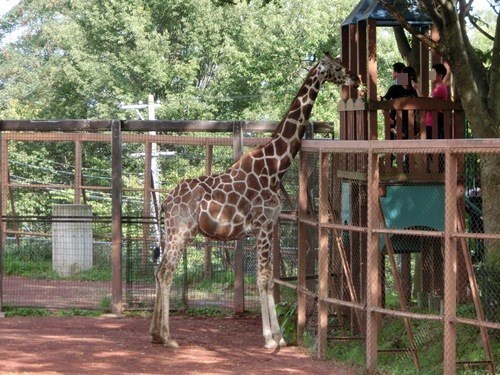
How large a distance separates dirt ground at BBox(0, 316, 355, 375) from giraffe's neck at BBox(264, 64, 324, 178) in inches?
A: 87.7

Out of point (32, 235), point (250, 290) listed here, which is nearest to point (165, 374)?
point (250, 290)

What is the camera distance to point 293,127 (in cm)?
1435

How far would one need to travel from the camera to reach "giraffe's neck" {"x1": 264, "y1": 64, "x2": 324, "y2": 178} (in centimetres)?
1420

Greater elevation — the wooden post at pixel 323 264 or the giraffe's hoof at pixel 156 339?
the wooden post at pixel 323 264

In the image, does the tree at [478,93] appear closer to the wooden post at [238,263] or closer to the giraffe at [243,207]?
the giraffe at [243,207]

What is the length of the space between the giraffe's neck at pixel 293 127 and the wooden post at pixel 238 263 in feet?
4.34

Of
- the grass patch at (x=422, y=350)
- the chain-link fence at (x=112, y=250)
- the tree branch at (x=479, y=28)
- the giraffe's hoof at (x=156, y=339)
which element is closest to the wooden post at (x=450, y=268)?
the grass patch at (x=422, y=350)

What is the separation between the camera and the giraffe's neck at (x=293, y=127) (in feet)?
46.6

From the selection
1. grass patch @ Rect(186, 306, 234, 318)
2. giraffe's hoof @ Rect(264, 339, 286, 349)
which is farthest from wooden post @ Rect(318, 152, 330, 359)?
grass patch @ Rect(186, 306, 234, 318)

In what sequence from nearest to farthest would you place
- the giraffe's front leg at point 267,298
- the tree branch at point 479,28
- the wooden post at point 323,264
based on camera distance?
1. the wooden post at point 323,264
2. the giraffe's front leg at point 267,298
3. the tree branch at point 479,28

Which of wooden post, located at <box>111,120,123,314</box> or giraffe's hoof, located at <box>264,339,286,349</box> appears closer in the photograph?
giraffe's hoof, located at <box>264,339,286,349</box>

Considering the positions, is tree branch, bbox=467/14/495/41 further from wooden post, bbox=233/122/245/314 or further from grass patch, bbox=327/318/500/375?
grass patch, bbox=327/318/500/375

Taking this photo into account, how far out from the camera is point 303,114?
14391 millimetres

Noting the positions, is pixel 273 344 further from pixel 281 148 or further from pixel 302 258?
pixel 281 148
